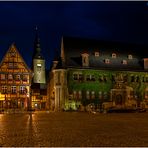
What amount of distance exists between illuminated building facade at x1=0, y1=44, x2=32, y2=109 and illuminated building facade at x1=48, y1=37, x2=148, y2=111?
5.99 meters

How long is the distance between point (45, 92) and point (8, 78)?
16.5 metres

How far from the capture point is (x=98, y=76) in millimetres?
60000

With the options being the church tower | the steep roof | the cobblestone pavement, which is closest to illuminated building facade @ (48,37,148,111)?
the steep roof

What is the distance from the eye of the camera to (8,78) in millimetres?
62844

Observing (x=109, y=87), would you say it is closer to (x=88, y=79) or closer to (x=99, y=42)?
(x=88, y=79)

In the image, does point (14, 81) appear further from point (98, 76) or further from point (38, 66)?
point (38, 66)

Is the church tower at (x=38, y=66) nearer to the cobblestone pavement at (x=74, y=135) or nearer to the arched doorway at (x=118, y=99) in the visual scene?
the arched doorway at (x=118, y=99)

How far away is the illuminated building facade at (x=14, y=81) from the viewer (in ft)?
205

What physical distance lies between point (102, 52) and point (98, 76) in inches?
222

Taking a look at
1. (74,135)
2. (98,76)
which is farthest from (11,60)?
(74,135)

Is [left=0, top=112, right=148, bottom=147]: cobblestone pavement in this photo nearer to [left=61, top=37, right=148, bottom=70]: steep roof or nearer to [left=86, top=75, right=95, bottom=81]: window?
[left=86, top=75, right=95, bottom=81]: window

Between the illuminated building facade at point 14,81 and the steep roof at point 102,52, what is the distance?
363 inches

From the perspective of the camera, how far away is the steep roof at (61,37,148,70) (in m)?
60.4

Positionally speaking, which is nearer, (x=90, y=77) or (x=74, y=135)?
(x=74, y=135)
